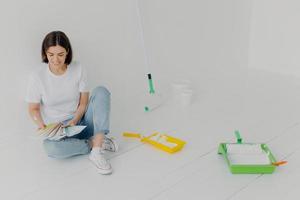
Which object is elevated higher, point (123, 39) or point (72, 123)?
point (123, 39)

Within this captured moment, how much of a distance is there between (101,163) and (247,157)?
0.84 metres

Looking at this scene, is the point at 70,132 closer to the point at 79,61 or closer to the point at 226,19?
the point at 79,61

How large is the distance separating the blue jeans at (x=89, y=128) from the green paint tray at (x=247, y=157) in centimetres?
72

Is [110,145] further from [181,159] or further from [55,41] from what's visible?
[55,41]

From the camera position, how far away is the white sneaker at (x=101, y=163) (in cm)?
206

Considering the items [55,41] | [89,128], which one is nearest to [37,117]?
[89,128]

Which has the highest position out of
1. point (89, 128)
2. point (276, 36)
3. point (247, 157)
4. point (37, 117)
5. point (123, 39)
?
point (123, 39)

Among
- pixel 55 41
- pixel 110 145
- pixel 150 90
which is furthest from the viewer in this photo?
pixel 150 90

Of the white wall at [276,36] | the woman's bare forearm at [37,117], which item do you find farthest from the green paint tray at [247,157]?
the white wall at [276,36]

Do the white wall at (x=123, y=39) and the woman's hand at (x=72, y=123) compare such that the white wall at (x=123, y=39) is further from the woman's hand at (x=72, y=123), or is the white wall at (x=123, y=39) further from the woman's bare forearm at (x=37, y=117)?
the woman's hand at (x=72, y=123)

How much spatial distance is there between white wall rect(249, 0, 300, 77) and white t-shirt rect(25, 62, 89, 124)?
1.91 metres

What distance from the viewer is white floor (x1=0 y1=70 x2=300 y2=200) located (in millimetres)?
1904

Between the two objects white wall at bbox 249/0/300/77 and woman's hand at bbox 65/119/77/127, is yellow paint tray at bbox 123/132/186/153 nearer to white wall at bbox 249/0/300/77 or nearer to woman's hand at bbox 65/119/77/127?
woman's hand at bbox 65/119/77/127

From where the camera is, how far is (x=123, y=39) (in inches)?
106
